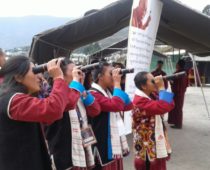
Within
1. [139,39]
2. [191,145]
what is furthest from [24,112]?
[191,145]

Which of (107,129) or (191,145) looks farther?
(191,145)

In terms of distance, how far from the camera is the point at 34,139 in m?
2.47

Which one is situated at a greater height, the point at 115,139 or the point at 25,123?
the point at 25,123

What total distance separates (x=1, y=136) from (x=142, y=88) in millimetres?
2001

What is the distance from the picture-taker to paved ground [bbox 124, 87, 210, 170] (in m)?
5.99

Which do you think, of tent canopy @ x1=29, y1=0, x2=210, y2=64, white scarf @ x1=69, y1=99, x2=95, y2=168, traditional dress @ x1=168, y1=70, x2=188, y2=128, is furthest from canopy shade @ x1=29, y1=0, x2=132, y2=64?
white scarf @ x1=69, y1=99, x2=95, y2=168

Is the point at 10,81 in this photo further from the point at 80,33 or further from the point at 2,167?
the point at 80,33

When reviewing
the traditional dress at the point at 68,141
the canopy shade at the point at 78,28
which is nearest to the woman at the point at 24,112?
the traditional dress at the point at 68,141

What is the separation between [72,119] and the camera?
10.9 ft

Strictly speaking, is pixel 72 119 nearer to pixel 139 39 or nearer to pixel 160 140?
pixel 160 140

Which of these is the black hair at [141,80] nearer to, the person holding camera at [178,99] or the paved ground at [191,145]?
the paved ground at [191,145]

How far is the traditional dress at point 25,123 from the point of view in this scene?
7.61 feet

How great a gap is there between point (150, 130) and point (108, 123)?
49 centimetres

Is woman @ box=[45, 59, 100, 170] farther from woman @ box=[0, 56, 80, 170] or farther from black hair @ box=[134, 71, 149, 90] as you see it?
black hair @ box=[134, 71, 149, 90]
